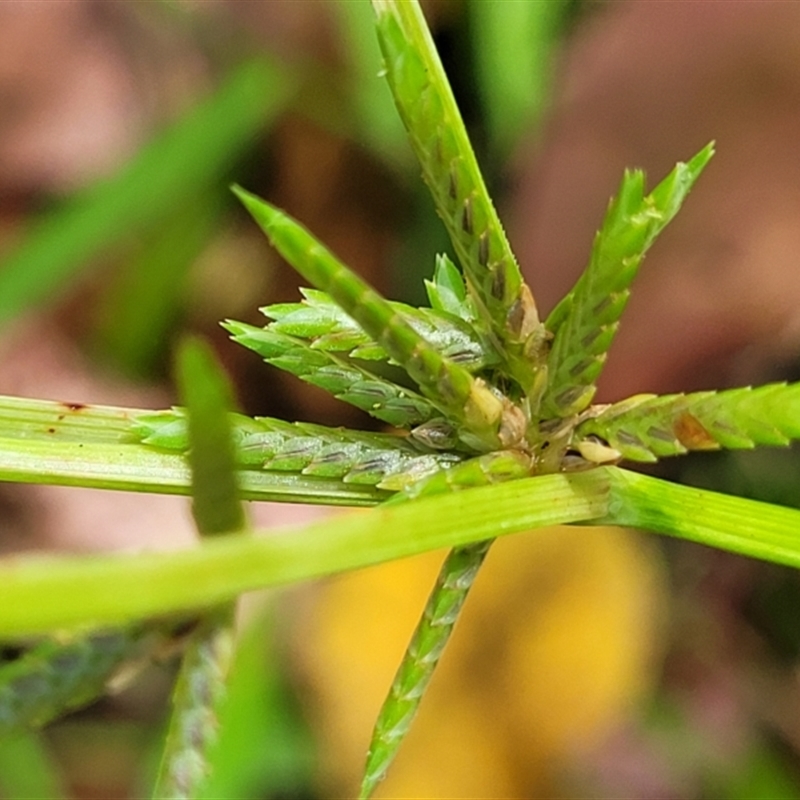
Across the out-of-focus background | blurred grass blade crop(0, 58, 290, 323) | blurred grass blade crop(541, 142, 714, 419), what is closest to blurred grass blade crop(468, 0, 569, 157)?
the out-of-focus background

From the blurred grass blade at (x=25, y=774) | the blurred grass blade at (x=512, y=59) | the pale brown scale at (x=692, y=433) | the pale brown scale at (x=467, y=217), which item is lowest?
the pale brown scale at (x=692, y=433)

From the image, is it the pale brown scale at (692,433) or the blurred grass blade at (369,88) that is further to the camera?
the blurred grass blade at (369,88)

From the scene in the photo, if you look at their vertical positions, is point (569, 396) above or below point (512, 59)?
below

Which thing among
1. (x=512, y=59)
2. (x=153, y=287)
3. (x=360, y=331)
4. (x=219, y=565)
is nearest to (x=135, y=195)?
(x=153, y=287)

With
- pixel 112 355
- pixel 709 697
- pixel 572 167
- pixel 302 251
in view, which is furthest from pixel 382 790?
pixel 302 251

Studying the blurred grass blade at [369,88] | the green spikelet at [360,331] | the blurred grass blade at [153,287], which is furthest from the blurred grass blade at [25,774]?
the green spikelet at [360,331]

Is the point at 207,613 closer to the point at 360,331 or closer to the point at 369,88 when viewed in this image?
Result: the point at 360,331

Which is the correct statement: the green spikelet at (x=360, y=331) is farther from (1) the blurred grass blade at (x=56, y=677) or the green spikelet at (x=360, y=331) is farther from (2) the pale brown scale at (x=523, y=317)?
(1) the blurred grass blade at (x=56, y=677)
